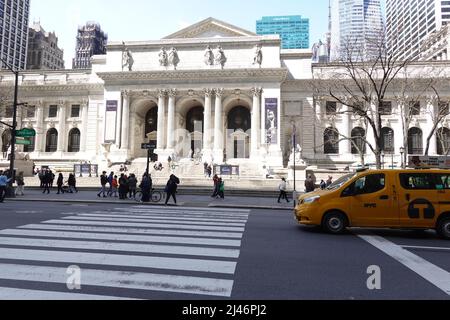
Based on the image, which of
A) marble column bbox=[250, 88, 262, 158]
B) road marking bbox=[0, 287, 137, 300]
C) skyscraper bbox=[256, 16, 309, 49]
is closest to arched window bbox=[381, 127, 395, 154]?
marble column bbox=[250, 88, 262, 158]

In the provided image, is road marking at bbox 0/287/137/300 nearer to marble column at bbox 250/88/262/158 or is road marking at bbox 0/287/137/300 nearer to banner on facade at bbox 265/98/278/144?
banner on facade at bbox 265/98/278/144

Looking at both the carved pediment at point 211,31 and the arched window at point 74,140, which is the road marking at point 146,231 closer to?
the carved pediment at point 211,31

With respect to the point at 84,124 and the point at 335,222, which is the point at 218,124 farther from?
the point at 335,222

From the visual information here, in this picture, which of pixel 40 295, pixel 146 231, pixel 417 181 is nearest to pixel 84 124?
pixel 146 231

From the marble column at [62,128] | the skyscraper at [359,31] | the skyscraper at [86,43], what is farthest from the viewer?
the skyscraper at [86,43]

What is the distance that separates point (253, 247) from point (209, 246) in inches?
37.1

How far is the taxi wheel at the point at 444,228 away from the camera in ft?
28.5

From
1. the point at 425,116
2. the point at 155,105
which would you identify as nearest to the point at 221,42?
the point at 155,105

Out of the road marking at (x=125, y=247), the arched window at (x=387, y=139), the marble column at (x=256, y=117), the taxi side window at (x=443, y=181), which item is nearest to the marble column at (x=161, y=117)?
the marble column at (x=256, y=117)

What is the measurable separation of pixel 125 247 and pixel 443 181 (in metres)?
8.40

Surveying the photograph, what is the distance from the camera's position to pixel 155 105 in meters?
51.2

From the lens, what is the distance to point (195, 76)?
147 feet

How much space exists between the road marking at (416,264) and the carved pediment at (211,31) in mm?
43409
